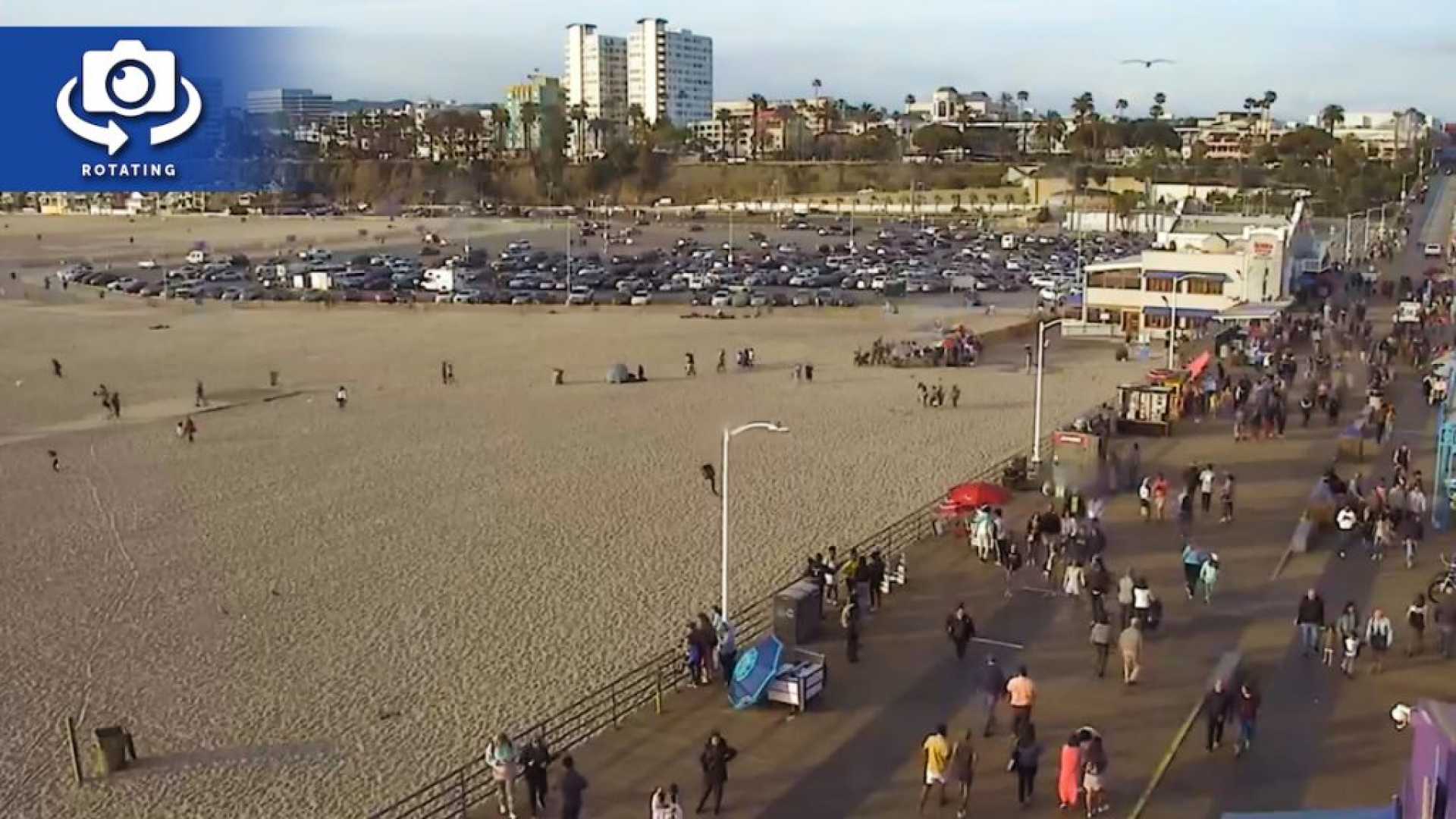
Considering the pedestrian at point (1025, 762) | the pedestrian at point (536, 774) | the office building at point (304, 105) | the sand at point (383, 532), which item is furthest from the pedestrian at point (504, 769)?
the office building at point (304, 105)

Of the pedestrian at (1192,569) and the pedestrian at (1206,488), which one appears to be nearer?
the pedestrian at (1192,569)

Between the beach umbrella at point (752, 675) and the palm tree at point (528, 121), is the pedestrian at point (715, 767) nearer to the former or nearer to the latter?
the beach umbrella at point (752, 675)

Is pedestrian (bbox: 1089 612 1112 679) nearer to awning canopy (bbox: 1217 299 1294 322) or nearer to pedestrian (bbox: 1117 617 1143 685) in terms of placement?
pedestrian (bbox: 1117 617 1143 685)

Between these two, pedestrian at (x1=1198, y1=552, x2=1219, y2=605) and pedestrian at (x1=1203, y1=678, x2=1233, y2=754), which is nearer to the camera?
pedestrian at (x1=1203, y1=678, x2=1233, y2=754)

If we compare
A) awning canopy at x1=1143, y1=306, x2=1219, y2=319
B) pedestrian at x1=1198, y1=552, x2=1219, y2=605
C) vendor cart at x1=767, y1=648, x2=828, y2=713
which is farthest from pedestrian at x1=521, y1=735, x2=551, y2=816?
awning canopy at x1=1143, y1=306, x2=1219, y2=319

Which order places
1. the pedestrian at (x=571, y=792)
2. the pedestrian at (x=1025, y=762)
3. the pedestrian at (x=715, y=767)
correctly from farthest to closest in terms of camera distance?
the pedestrian at (x=1025, y=762)
the pedestrian at (x=715, y=767)
the pedestrian at (x=571, y=792)

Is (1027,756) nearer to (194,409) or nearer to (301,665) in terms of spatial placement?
(301,665)
